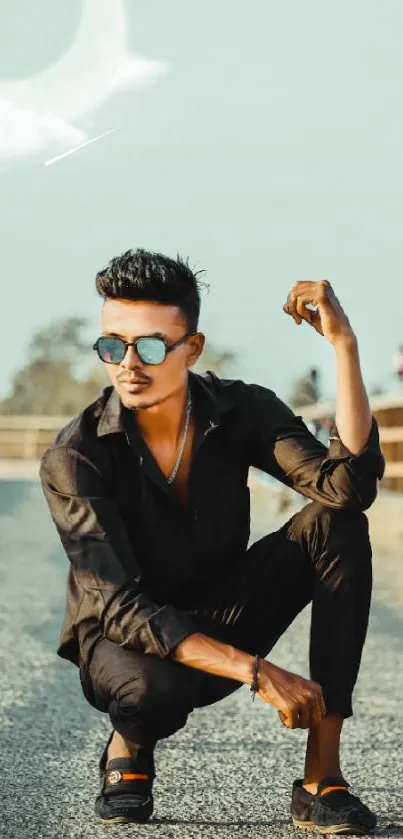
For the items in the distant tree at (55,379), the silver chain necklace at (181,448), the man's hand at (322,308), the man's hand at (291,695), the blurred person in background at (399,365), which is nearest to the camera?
the man's hand at (291,695)

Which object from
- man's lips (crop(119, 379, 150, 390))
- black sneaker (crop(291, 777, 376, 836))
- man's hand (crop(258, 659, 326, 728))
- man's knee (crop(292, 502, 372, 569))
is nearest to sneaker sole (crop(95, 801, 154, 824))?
black sneaker (crop(291, 777, 376, 836))

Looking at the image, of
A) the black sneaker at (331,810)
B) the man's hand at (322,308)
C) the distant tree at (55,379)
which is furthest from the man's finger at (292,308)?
the distant tree at (55,379)

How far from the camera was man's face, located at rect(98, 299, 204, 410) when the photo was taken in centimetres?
332

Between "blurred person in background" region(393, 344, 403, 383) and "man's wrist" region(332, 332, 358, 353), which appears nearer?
"man's wrist" region(332, 332, 358, 353)

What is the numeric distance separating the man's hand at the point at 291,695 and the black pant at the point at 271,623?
24 cm

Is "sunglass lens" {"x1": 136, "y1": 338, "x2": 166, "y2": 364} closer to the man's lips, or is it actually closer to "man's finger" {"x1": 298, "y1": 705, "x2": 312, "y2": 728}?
the man's lips

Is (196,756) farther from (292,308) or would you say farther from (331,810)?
(292,308)

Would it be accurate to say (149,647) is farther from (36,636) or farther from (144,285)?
(36,636)

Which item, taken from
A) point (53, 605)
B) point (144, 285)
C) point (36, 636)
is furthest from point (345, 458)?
point (53, 605)

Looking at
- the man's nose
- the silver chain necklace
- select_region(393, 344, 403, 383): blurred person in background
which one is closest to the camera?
the man's nose

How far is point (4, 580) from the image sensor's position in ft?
32.1

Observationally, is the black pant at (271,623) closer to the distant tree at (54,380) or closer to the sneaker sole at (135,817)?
the sneaker sole at (135,817)

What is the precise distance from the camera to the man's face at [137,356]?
3.32 meters

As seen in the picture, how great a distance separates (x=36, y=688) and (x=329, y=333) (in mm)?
2470
